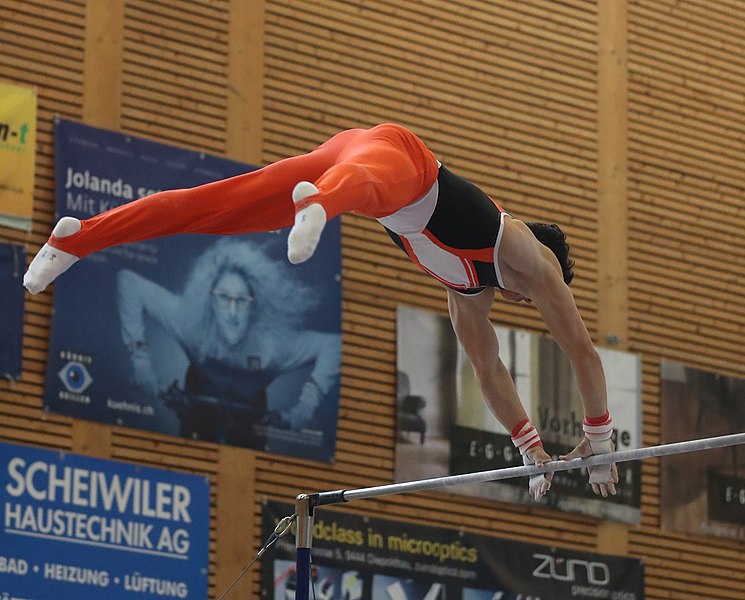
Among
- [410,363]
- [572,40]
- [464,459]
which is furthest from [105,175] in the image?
[572,40]

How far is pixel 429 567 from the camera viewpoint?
9992 millimetres

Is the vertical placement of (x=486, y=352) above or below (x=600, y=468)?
above

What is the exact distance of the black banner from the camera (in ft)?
31.2

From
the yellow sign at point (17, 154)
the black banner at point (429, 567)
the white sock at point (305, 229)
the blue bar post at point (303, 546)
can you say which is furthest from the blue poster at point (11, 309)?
the white sock at point (305, 229)

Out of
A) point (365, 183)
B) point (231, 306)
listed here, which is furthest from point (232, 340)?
point (365, 183)

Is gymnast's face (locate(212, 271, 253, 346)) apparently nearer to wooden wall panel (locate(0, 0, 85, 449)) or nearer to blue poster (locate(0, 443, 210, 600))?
blue poster (locate(0, 443, 210, 600))

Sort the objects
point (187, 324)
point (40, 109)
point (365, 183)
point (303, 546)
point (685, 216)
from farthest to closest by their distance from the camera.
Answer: point (685, 216) → point (187, 324) → point (40, 109) → point (303, 546) → point (365, 183)

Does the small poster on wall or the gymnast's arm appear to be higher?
the small poster on wall

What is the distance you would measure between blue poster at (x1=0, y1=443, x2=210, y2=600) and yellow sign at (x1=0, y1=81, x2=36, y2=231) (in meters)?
1.48

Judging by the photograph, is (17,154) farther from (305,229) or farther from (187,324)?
(305,229)

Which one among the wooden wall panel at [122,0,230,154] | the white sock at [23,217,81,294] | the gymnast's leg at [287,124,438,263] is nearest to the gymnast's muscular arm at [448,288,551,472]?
Answer: the gymnast's leg at [287,124,438,263]

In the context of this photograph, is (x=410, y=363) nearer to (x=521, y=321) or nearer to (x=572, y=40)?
(x=521, y=321)

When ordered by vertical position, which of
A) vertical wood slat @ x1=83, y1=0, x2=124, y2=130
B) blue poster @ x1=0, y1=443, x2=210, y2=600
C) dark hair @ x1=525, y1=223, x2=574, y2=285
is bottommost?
blue poster @ x1=0, y1=443, x2=210, y2=600

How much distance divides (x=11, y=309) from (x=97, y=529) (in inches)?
58.6
